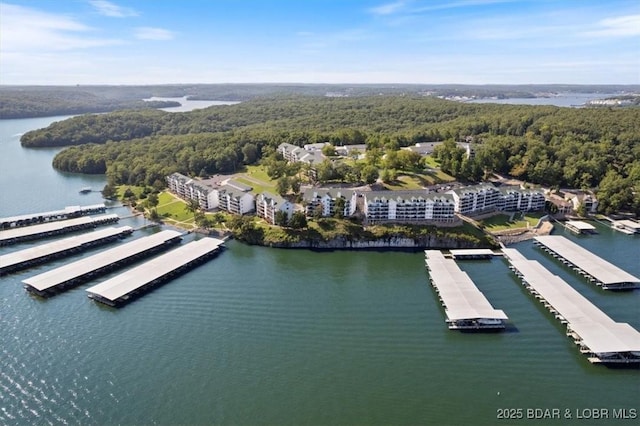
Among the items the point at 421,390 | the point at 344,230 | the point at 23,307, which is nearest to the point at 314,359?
the point at 421,390

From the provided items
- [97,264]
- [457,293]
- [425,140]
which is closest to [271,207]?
[97,264]

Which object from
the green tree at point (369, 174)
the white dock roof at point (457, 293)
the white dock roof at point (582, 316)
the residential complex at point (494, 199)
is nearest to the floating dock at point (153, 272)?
the white dock roof at point (457, 293)

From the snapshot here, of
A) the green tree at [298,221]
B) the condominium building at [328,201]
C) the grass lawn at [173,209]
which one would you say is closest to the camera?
the green tree at [298,221]

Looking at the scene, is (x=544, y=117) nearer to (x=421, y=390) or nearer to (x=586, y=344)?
(x=586, y=344)

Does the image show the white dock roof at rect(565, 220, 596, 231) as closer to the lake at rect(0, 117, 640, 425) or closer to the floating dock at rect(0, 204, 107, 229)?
the lake at rect(0, 117, 640, 425)

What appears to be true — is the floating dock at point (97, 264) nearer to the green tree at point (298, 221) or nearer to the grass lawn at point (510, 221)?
the green tree at point (298, 221)
